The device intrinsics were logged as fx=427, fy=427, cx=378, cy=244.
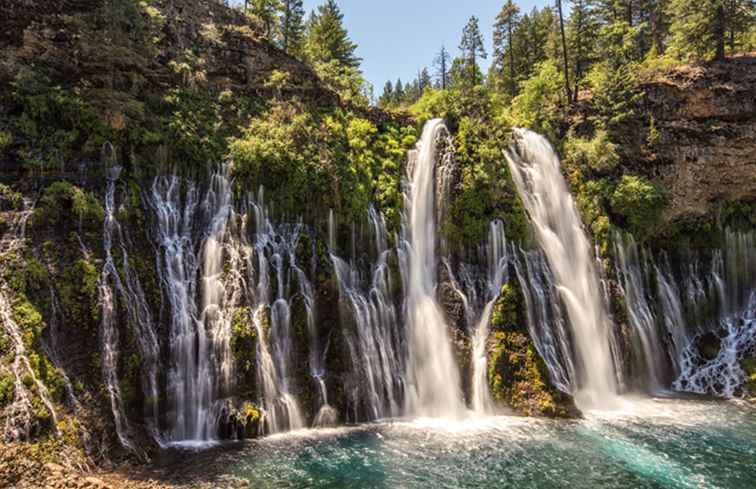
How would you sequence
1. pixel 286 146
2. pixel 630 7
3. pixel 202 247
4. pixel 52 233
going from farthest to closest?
1. pixel 630 7
2. pixel 286 146
3. pixel 202 247
4. pixel 52 233

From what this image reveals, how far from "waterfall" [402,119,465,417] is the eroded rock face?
43.8ft

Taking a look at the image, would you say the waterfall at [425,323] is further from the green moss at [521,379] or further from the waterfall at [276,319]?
the waterfall at [276,319]

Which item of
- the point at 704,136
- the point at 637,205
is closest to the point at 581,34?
the point at 704,136

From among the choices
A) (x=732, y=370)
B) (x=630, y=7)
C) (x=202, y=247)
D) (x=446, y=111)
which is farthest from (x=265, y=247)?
(x=630, y=7)

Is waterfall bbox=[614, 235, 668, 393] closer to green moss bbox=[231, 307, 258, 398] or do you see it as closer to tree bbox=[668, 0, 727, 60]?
tree bbox=[668, 0, 727, 60]

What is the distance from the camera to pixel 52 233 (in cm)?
1178

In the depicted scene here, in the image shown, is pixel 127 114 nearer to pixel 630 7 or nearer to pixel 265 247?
pixel 265 247

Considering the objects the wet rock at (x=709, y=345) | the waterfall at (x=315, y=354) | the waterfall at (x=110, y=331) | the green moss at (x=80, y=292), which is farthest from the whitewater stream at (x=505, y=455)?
the wet rock at (x=709, y=345)

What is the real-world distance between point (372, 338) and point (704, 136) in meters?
21.9

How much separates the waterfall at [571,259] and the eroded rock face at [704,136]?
20.1 feet

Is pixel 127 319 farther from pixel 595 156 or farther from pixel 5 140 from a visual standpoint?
pixel 595 156

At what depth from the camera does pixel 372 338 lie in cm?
1561

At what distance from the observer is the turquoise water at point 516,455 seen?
999 cm

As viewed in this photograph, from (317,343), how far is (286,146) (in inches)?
319
